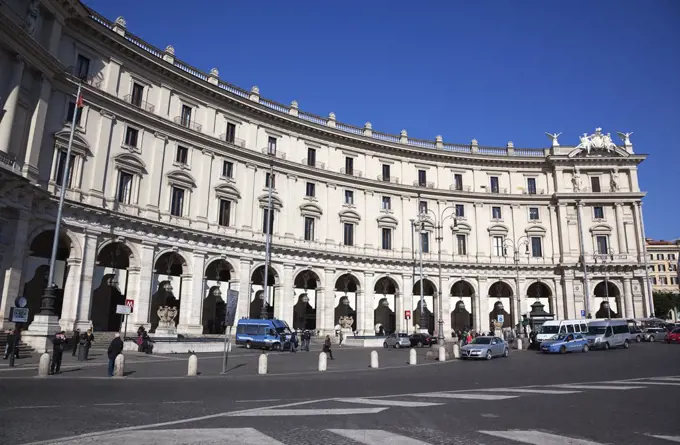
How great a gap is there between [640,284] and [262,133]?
4357 centimetres

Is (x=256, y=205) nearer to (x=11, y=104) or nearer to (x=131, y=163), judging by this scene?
(x=131, y=163)

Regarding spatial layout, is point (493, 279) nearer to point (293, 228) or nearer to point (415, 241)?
point (415, 241)

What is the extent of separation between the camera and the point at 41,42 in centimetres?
2919

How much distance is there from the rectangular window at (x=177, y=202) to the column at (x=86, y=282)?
715cm

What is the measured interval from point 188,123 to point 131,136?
5.40 m

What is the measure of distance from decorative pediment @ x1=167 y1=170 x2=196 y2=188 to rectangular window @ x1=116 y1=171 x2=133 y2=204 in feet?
10.5

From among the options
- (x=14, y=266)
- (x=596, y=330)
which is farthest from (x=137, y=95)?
(x=596, y=330)

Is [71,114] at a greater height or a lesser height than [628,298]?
greater

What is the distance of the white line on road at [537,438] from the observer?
22.1 ft

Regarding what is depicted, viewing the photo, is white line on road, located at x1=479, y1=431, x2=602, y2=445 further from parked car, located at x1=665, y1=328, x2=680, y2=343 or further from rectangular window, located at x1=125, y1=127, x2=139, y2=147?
parked car, located at x1=665, y1=328, x2=680, y2=343

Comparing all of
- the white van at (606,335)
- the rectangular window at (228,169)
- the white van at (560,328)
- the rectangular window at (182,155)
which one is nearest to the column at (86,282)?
the rectangular window at (182,155)

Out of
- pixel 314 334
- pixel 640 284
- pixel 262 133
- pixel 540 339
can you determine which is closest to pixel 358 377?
pixel 540 339

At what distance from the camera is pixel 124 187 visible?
35.2 metres

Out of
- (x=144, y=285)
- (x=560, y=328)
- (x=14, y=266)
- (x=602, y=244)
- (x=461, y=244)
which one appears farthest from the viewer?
(x=602, y=244)
